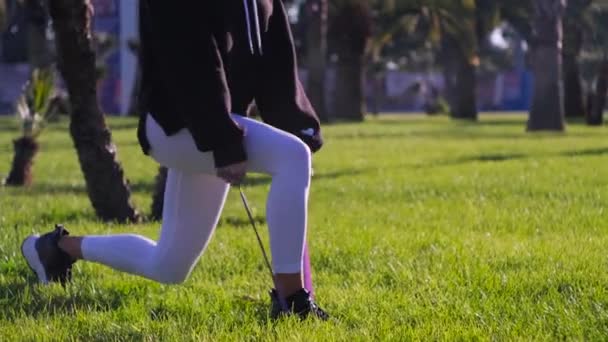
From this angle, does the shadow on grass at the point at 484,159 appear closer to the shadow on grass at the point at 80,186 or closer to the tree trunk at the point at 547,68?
the shadow on grass at the point at 80,186

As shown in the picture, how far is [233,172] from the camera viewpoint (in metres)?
3.73

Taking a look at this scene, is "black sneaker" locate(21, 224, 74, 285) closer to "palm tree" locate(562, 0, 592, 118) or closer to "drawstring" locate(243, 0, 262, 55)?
"drawstring" locate(243, 0, 262, 55)

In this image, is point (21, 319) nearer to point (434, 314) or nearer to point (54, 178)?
point (434, 314)

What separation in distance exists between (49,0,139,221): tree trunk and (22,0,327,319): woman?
10.7 feet

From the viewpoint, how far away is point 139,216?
304 inches

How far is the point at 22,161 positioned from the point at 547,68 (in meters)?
15.0

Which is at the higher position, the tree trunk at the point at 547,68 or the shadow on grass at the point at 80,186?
the tree trunk at the point at 547,68

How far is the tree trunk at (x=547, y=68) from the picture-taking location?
23312 mm

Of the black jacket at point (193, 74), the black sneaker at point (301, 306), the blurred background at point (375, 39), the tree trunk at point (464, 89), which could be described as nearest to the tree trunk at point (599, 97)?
the blurred background at point (375, 39)

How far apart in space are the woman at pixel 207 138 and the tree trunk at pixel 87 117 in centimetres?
328

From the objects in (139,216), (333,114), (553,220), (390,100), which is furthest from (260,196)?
(390,100)

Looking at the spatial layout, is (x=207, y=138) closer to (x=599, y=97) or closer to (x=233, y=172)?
(x=233, y=172)

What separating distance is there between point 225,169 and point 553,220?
3.86 metres

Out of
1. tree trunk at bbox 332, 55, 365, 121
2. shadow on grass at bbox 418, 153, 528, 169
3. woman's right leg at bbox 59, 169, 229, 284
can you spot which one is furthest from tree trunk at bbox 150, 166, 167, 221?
tree trunk at bbox 332, 55, 365, 121
